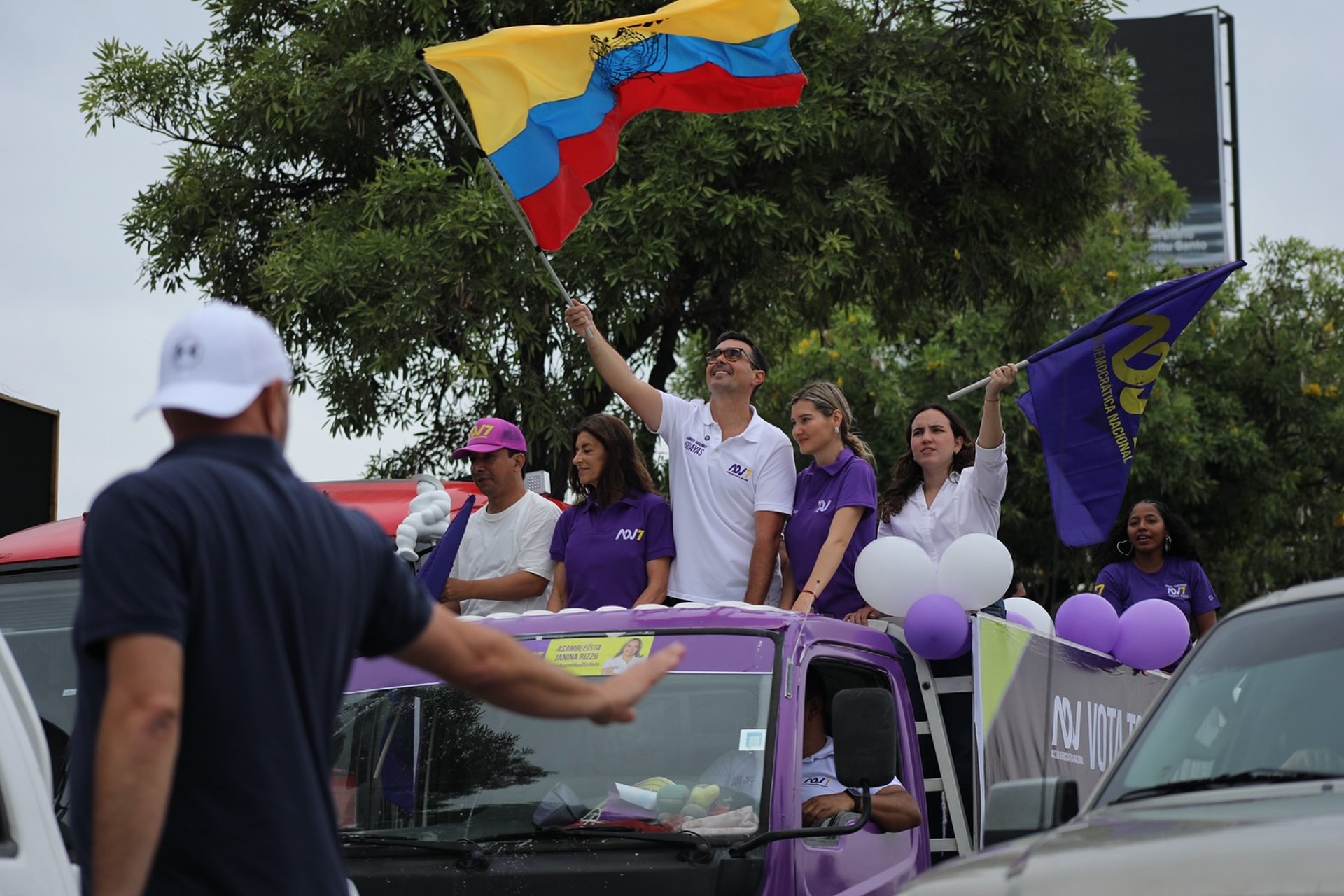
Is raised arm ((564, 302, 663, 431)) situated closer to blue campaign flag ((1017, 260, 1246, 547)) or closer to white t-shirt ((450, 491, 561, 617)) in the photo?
white t-shirt ((450, 491, 561, 617))

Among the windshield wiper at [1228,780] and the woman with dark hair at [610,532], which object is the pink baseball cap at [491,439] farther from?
the windshield wiper at [1228,780]

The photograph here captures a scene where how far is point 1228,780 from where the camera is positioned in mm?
4008

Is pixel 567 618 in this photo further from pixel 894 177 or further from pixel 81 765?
pixel 894 177

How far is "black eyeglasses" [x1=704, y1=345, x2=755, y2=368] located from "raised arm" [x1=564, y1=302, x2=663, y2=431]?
0.31m

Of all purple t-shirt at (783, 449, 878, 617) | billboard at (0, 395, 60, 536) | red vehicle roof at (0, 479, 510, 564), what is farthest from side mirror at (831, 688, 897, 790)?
billboard at (0, 395, 60, 536)

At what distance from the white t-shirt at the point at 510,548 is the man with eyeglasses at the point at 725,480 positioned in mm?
601

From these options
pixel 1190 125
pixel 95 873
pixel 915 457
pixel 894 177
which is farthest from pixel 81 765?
pixel 1190 125

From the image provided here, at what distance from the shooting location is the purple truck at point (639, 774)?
473 centimetres

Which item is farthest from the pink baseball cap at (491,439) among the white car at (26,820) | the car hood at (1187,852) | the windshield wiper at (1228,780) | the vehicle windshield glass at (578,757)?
the white car at (26,820)

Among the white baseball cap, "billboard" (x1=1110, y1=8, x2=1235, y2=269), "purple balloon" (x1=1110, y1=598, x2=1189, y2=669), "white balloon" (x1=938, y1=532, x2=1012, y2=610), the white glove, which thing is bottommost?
"purple balloon" (x1=1110, y1=598, x2=1189, y2=669)

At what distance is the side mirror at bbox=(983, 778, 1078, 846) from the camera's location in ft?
13.0

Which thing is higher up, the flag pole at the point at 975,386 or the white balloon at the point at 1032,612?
the flag pole at the point at 975,386

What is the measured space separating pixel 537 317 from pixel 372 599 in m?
11.8

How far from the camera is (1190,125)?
41.6 meters
